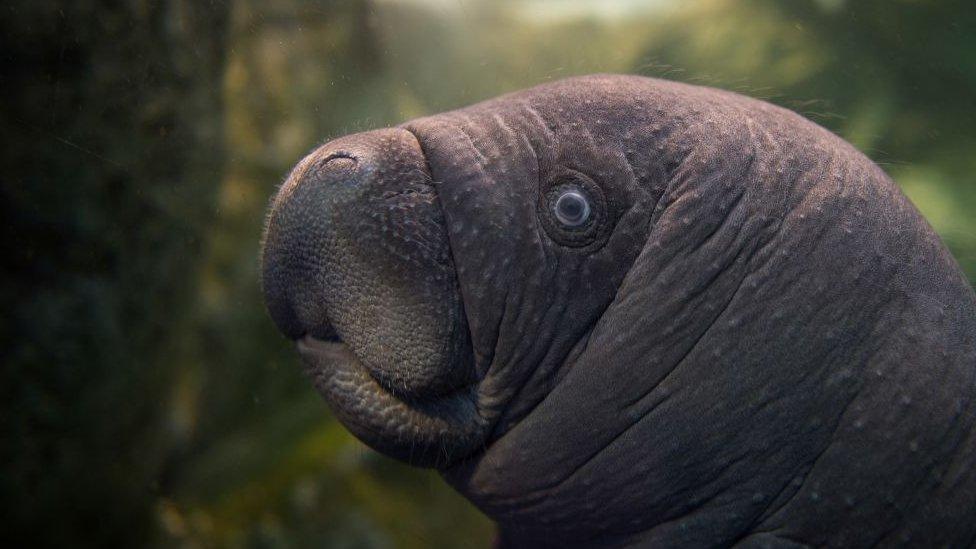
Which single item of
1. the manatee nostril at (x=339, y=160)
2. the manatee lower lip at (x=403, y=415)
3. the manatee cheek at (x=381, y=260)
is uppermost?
the manatee nostril at (x=339, y=160)

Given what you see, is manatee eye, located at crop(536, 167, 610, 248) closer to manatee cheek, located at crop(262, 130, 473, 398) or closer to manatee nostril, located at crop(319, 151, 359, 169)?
manatee cheek, located at crop(262, 130, 473, 398)

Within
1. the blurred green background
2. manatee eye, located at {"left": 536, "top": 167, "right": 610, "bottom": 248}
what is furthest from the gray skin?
the blurred green background

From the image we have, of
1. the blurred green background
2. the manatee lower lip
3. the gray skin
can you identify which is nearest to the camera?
the gray skin

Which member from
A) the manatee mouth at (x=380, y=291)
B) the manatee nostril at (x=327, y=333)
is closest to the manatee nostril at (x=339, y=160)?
the manatee mouth at (x=380, y=291)

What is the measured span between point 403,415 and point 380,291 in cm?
36

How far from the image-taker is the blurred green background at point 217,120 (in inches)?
94.3

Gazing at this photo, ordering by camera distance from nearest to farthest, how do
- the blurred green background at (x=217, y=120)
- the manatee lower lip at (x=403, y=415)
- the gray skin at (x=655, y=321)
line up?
the gray skin at (x=655, y=321) < the manatee lower lip at (x=403, y=415) < the blurred green background at (x=217, y=120)

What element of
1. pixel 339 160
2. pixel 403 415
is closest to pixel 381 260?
pixel 339 160

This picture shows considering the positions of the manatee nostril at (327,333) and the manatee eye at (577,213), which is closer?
the manatee eye at (577,213)

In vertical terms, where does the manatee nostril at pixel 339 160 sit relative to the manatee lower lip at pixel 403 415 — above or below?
above

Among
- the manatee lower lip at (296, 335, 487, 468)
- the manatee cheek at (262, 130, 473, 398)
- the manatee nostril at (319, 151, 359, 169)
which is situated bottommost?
the manatee lower lip at (296, 335, 487, 468)

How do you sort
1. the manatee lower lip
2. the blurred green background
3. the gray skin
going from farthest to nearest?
the blurred green background < the manatee lower lip < the gray skin

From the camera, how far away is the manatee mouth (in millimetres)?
1609

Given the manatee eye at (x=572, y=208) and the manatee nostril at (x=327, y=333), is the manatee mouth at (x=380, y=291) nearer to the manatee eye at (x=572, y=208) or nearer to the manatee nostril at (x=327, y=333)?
the manatee nostril at (x=327, y=333)
